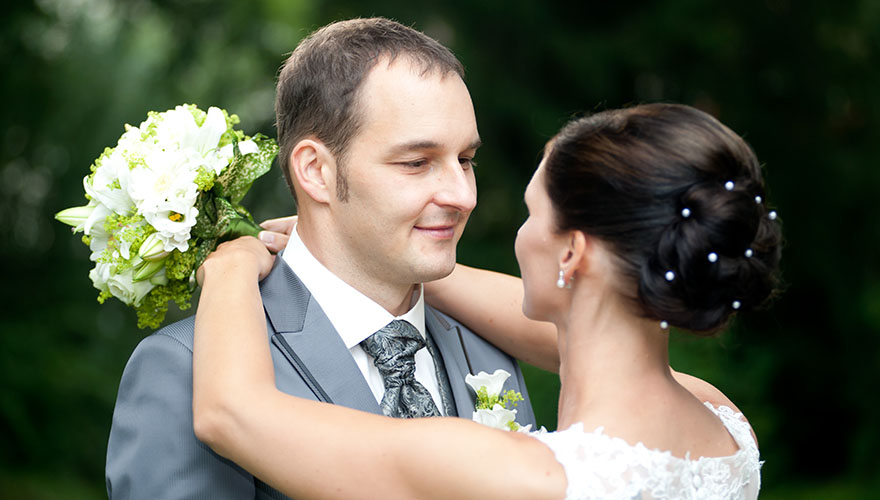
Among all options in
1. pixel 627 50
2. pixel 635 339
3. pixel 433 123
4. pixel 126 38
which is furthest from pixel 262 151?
pixel 126 38

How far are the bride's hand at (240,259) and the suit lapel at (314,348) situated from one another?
0.30ft

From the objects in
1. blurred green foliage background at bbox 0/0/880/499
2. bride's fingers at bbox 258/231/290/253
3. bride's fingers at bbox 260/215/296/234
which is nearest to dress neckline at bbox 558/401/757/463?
bride's fingers at bbox 258/231/290/253

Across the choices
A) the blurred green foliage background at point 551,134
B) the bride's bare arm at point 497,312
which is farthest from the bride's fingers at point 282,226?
the blurred green foliage background at point 551,134

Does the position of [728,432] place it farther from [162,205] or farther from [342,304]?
[162,205]

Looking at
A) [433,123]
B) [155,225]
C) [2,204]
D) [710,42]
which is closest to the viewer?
[155,225]

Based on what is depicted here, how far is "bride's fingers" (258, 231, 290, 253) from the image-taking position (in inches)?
119

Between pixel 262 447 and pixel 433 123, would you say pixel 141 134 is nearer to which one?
pixel 433 123

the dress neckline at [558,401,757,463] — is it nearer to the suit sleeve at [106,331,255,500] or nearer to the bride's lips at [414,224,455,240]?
the bride's lips at [414,224,455,240]

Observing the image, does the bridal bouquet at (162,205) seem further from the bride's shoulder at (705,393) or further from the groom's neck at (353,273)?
the bride's shoulder at (705,393)

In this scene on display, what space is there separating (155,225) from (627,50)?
5116mm

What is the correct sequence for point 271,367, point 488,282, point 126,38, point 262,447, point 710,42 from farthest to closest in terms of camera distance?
point 126,38, point 710,42, point 488,282, point 271,367, point 262,447

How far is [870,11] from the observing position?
7000 mm

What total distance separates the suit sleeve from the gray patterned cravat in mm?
489

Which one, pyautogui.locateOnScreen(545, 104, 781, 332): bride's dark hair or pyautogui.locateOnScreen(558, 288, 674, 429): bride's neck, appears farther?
pyautogui.locateOnScreen(558, 288, 674, 429): bride's neck
